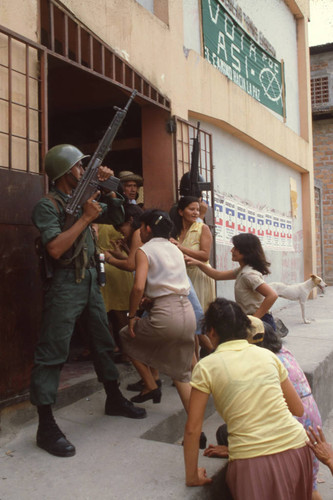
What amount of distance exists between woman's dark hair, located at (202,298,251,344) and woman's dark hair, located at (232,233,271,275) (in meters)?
1.71

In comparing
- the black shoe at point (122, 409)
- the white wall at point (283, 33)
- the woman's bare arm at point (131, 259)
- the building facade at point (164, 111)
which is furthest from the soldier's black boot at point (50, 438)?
the white wall at point (283, 33)

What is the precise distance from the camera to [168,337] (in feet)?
10.5

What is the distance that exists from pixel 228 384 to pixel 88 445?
109cm

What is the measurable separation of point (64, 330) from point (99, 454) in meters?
0.72

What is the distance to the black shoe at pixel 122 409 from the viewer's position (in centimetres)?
340

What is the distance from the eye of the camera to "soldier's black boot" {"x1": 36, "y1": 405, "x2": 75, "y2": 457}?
2.80 metres

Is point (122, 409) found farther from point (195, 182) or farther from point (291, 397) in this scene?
point (195, 182)

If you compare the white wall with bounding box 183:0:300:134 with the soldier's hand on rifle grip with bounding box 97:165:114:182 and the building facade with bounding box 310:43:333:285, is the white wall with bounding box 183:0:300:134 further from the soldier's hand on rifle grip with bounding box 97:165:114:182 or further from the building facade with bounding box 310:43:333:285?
the soldier's hand on rifle grip with bounding box 97:165:114:182

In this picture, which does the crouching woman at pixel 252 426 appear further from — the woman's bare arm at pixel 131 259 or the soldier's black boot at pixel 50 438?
the woman's bare arm at pixel 131 259

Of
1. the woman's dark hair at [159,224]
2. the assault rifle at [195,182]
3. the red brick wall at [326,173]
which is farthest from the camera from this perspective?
the red brick wall at [326,173]

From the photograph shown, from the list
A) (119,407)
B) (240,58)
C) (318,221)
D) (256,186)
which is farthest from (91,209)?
(318,221)

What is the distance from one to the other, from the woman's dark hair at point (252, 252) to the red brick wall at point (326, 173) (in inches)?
434

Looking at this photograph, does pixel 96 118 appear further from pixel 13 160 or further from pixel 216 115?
pixel 13 160

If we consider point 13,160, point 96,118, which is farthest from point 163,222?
point 96,118
